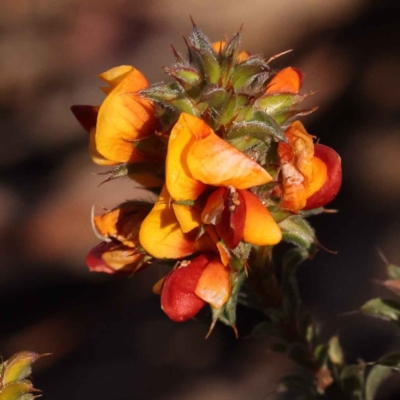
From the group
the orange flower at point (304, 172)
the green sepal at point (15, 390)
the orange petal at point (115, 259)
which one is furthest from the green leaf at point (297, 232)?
the green sepal at point (15, 390)

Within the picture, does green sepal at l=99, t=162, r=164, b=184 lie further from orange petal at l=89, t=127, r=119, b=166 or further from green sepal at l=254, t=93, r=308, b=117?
green sepal at l=254, t=93, r=308, b=117

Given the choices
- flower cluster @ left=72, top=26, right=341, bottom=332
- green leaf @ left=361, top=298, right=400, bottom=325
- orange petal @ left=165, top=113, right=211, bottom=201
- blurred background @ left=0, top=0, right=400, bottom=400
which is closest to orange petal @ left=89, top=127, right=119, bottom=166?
flower cluster @ left=72, top=26, right=341, bottom=332

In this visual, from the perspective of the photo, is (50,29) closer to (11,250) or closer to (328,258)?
(11,250)

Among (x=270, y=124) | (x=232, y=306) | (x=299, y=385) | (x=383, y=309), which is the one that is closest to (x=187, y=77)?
(x=270, y=124)

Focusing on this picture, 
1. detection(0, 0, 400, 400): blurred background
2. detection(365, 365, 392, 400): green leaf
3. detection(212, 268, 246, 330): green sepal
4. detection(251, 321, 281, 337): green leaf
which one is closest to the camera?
detection(212, 268, 246, 330): green sepal

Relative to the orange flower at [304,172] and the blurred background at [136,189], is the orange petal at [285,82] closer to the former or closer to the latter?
the orange flower at [304,172]

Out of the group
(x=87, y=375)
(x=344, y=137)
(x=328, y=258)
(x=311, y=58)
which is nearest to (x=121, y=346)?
(x=87, y=375)
